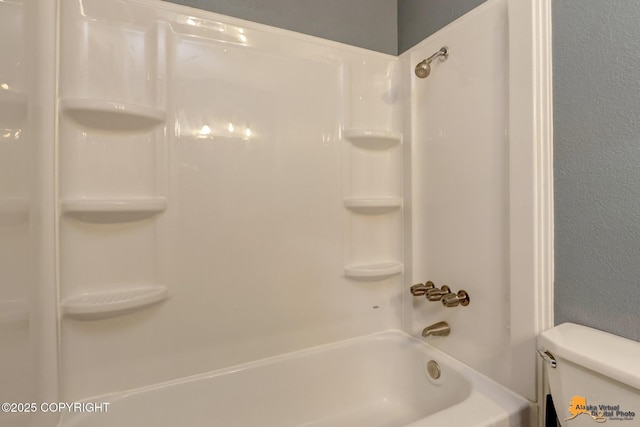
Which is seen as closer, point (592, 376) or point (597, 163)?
point (592, 376)

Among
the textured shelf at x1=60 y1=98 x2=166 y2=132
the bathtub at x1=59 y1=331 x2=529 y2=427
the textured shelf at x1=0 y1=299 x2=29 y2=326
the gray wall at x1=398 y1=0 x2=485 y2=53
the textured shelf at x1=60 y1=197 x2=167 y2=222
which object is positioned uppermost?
the gray wall at x1=398 y1=0 x2=485 y2=53

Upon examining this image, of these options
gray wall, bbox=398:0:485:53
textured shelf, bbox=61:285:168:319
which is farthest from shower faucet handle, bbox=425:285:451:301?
gray wall, bbox=398:0:485:53

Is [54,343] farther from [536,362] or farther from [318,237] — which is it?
[536,362]

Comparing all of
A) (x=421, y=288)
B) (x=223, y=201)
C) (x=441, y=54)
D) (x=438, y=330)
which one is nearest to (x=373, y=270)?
(x=421, y=288)

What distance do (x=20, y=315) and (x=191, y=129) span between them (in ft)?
2.44

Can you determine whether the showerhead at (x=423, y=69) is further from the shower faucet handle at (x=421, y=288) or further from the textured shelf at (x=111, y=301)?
the textured shelf at (x=111, y=301)

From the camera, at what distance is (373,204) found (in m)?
1.40

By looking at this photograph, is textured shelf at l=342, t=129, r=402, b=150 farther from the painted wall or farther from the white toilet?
the white toilet

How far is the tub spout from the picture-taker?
1236mm

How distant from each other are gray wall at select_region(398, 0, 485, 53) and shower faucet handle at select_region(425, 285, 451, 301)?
1153mm

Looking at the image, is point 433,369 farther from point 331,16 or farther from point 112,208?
point 331,16

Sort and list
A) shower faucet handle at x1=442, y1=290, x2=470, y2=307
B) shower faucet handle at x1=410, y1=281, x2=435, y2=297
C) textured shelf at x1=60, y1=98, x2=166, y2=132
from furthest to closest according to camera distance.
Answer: shower faucet handle at x1=410, y1=281, x2=435, y2=297 → shower faucet handle at x1=442, y1=290, x2=470, y2=307 → textured shelf at x1=60, y1=98, x2=166, y2=132

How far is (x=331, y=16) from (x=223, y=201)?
1041 millimetres

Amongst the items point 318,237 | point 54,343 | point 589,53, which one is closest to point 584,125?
point 589,53
